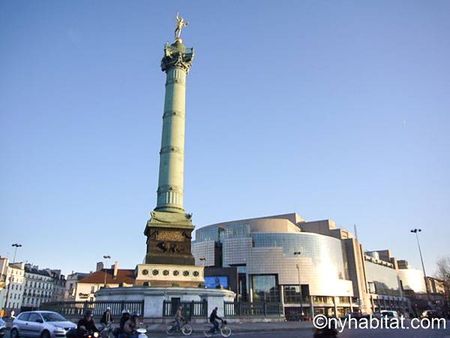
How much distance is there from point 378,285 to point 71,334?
13235 cm

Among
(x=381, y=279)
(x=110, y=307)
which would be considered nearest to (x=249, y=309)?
(x=110, y=307)

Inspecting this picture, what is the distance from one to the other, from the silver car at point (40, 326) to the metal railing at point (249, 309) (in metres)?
14.9

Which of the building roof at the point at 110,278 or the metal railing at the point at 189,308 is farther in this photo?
the building roof at the point at 110,278

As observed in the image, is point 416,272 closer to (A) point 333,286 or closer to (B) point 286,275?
(A) point 333,286

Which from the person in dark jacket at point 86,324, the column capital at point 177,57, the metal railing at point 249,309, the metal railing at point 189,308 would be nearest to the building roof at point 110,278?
the column capital at point 177,57

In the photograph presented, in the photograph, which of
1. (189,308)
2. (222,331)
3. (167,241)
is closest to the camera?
(222,331)

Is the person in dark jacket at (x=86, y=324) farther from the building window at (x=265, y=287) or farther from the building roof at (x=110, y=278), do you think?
the building window at (x=265, y=287)

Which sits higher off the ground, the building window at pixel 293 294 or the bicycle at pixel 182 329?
the building window at pixel 293 294

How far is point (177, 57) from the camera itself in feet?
139

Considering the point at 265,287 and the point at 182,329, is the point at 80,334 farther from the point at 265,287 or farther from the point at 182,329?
the point at 265,287

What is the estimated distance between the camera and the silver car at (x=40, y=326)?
17.0 m

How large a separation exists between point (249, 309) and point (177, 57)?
27812mm

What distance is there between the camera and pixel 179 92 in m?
41.2

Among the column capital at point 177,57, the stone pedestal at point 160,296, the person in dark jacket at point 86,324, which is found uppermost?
the column capital at point 177,57
